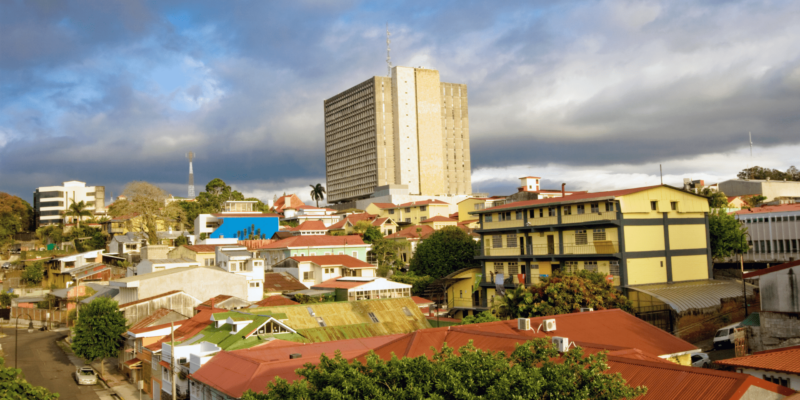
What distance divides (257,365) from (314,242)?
5410 centimetres

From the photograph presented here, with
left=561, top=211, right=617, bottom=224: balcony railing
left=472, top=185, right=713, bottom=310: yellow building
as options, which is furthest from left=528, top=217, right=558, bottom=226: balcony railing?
left=561, top=211, right=617, bottom=224: balcony railing

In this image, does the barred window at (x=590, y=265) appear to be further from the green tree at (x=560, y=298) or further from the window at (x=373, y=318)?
the window at (x=373, y=318)

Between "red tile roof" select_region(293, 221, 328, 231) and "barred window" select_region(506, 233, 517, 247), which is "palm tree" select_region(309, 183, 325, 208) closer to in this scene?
"red tile roof" select_region(293, 221, 328, 231)

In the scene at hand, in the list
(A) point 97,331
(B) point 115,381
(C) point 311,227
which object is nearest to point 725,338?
(B) point 115,381

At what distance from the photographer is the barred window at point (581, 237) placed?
5028cm

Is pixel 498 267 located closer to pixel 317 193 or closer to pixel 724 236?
pixel 724 236

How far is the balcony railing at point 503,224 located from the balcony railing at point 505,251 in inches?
87.3

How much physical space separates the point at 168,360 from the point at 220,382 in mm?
12023

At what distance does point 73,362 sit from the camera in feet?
182

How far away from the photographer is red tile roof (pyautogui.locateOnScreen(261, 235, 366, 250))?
7894cm

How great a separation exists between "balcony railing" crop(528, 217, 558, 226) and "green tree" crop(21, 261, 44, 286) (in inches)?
2980

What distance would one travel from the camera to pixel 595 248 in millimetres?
48938

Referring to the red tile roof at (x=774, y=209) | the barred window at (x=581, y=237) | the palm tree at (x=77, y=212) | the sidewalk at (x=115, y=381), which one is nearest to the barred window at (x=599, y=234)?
the barred window at (x=581, y=237)

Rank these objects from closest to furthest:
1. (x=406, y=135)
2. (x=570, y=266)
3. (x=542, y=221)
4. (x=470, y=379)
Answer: (x=470, y=379) < (x=570, y=266) < (x=542, y=221) < (x=406, y=135)
